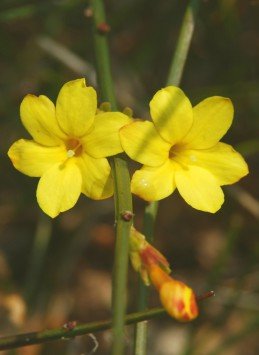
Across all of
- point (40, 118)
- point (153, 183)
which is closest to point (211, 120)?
point (153, 183)

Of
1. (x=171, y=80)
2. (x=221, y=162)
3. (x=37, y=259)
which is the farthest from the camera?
(x=37, y=259)

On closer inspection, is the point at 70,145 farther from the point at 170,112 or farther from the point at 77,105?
the point at 170,112

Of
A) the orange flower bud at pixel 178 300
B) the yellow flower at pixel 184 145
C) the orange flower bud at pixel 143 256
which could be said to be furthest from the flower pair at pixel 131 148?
the orange flower bud at pixel 178 300

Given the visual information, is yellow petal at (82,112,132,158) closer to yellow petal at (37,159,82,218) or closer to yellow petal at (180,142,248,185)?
yellow petal at (37,159,82,218)

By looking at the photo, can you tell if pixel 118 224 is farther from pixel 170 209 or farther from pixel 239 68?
pixel 170 209

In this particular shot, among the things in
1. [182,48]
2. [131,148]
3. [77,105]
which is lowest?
[131,148]

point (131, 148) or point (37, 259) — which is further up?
point (131, 148)
